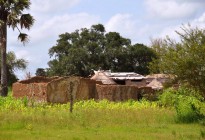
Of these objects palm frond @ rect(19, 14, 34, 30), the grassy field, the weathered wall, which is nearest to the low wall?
palm frond @ rect(19, 14, 34, 30)

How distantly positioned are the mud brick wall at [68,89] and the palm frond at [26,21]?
514 cm

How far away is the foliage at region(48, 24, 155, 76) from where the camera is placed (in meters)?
57.6

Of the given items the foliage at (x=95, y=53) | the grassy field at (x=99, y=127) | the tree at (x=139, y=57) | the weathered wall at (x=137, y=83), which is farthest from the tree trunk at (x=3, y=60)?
the tree at (x=139, y=57)

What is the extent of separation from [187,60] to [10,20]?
17766 millimetres

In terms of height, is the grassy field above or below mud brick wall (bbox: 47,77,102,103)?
below

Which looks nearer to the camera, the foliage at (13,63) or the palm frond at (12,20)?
the palm frond at (12,20)

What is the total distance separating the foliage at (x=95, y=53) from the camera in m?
57.6

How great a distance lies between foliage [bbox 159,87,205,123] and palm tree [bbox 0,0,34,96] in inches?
563

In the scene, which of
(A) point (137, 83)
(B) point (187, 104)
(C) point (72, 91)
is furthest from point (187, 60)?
(A) point (137, 83)

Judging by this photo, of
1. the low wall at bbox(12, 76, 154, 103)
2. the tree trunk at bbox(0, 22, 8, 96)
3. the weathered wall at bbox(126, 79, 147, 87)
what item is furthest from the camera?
the weathered wall at bbox(126, 79, 147, 87)

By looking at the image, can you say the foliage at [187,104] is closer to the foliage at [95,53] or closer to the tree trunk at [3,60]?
the tree trunk at [3,60]

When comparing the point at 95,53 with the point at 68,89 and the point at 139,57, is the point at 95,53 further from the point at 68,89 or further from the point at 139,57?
the point at 68,89

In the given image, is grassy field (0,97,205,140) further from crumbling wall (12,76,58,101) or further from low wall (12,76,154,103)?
crumbling wall (12,76,58,101)

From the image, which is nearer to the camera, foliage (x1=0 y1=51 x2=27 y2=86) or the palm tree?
the palm tree
